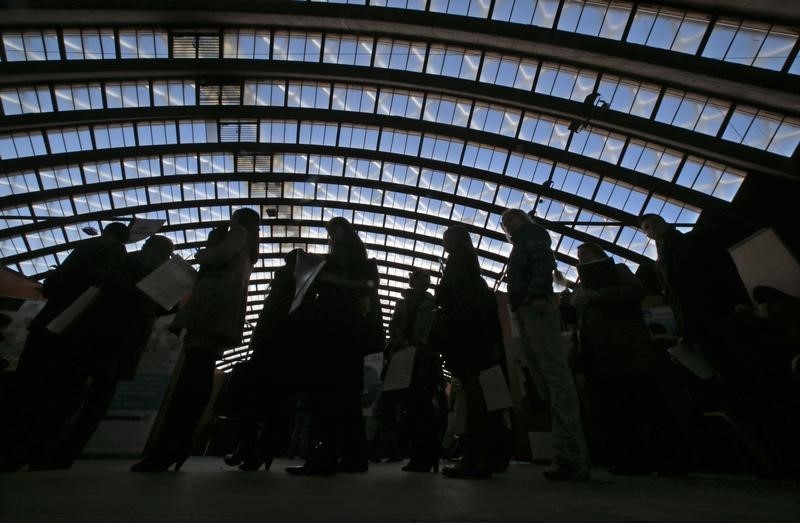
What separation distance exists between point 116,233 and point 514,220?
291cm

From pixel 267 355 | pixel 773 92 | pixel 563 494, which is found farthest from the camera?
pixel 773 92

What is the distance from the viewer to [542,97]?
17.1 m

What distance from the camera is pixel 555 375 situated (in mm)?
2664

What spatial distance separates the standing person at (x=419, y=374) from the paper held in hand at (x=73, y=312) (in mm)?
1985

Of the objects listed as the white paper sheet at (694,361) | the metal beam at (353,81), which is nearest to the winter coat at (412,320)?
the white paper sheet at (694,361)

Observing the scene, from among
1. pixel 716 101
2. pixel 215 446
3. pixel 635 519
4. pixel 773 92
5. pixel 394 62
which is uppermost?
pixel 394 62

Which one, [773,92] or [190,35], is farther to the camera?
[190,35]

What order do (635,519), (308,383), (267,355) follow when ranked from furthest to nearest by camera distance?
(267,355) < (308,383) < (635,519)

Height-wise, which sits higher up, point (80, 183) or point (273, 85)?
point (273, 85)

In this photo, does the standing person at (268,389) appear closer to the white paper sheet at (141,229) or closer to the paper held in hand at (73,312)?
the paper held in hand at (73,312)

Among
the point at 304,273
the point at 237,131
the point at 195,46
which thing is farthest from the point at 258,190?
the point at 304,273

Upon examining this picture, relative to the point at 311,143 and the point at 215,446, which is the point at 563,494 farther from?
the point at 311,143

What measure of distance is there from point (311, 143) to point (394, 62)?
257 inches

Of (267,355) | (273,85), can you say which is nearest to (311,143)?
(273,85)
